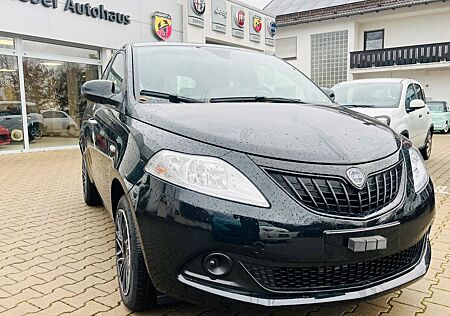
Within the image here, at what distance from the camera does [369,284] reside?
6.37ft

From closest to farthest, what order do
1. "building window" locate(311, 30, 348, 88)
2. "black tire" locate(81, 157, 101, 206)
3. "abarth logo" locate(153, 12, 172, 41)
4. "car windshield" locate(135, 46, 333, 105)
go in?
"car windshield" locate(135, 46, 333, 105), "black tire" locate(81, 157, 101, 206), "abarth logo" locate(153, 12, 172, 41), "building window" locate(311, 30, 348, 88)

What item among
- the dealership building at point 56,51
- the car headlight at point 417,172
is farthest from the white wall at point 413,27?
the car headlight at point 417,172

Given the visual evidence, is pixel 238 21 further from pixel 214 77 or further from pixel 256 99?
pixel 256 99

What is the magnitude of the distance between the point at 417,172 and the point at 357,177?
23.6 inches

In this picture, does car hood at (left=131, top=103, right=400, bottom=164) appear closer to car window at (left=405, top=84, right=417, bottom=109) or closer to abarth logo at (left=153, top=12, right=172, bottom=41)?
car window at (left=405, top=84, right=417, bottom=109)

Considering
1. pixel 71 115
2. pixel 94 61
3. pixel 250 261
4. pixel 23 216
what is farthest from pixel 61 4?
pixel 250 261

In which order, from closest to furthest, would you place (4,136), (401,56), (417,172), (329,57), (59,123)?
(417,172), (4,136), (59,123), (401,56), (329,57)

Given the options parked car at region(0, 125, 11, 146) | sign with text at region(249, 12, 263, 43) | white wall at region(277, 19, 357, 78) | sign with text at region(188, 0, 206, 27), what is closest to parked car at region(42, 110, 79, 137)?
parked car at region(0, 125, 11, 146)

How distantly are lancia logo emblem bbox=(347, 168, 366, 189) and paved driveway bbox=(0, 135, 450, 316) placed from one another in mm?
552

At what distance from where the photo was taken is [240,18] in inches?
672

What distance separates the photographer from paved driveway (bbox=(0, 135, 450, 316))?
2.43 meters

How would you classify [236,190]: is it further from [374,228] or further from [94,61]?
[94,61]

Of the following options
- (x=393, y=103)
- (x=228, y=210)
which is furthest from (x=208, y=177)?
(x=393, y=103)

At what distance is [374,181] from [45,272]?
2.37 metres
